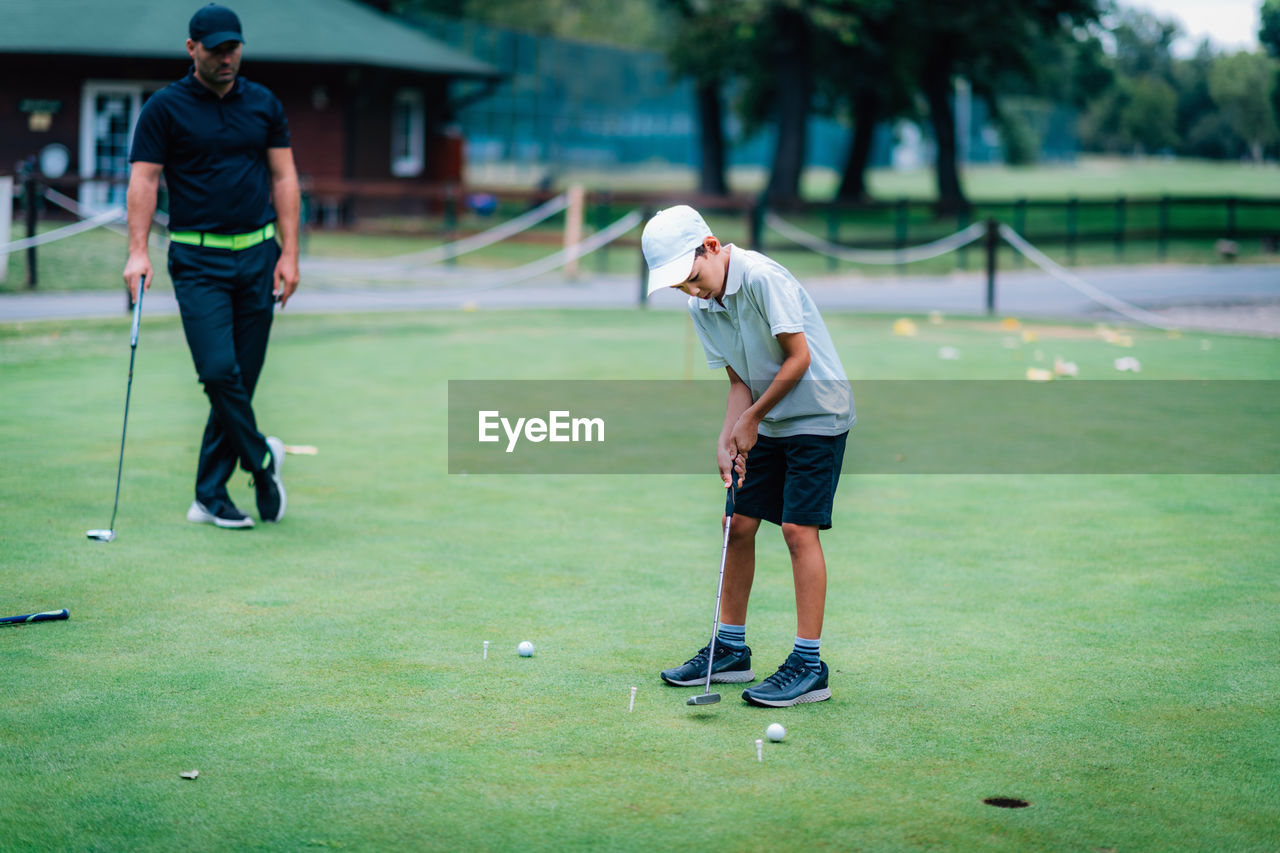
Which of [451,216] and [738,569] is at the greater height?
[451,216]

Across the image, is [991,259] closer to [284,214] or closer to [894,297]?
[894,297]

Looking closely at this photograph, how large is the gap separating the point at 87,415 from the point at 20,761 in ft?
21.3

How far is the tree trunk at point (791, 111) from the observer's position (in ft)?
121

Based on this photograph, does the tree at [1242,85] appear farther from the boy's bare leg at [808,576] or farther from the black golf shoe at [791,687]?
the black golf shoe at [791,687]

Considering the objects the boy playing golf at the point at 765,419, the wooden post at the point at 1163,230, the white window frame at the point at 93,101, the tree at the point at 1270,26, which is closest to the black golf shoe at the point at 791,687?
the boy playing golf at the point at 765,419

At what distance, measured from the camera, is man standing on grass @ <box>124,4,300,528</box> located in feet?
21.9

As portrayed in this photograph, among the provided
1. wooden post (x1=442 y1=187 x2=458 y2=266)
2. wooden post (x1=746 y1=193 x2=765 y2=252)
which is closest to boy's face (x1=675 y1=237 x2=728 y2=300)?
wooden post (x1=746 y1=193 x2=765 y2=252)

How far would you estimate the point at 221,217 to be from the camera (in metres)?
6.79

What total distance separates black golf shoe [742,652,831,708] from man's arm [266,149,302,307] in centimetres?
335

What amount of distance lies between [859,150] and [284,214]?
39.9 meters

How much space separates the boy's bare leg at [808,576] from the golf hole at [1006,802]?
0.98m

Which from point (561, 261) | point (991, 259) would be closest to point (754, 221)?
point (561, 261)

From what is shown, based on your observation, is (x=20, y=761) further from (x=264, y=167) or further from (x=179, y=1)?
(x=179, y=1)

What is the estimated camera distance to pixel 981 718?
4.67 m
